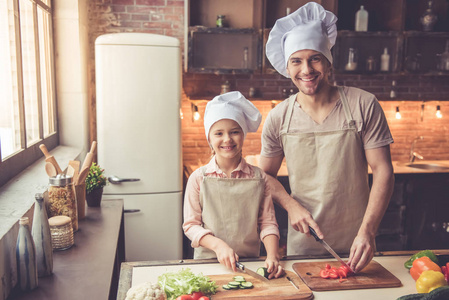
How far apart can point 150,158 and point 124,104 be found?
51 cm

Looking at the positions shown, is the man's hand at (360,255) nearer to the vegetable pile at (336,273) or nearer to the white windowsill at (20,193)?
the vegetable pile at (336,273)

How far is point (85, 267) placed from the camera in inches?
64.4

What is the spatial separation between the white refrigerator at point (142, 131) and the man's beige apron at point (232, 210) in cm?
180

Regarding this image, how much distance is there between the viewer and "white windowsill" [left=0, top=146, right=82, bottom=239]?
1.57 m

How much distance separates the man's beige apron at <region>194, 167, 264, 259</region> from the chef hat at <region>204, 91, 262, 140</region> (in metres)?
0.25

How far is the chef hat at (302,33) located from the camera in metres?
1.88

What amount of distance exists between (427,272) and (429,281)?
0.04 meters

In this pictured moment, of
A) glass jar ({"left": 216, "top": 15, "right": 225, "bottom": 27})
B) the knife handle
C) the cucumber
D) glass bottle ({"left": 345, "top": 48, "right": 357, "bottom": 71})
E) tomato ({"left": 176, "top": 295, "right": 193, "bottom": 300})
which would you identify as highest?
glass jar ({"left": 216, "top": 15, "right": 225, "bottom": 27})

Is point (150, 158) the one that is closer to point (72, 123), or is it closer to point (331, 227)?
point (72, 123)

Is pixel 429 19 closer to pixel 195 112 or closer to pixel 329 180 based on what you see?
pixel 195 112

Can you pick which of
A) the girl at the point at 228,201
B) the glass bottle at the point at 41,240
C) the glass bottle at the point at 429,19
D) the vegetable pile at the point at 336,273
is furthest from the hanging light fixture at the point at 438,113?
the glass bottle at the point at 41,240

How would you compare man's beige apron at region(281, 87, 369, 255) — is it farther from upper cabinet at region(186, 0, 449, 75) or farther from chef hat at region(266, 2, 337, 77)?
upper cabinet at region(186, 0, 449, 75)

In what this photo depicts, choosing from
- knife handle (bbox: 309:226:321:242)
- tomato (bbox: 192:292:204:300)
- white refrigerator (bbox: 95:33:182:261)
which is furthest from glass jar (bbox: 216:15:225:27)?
tomato (bbox: 192:292:204:300)

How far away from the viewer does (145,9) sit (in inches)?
160
